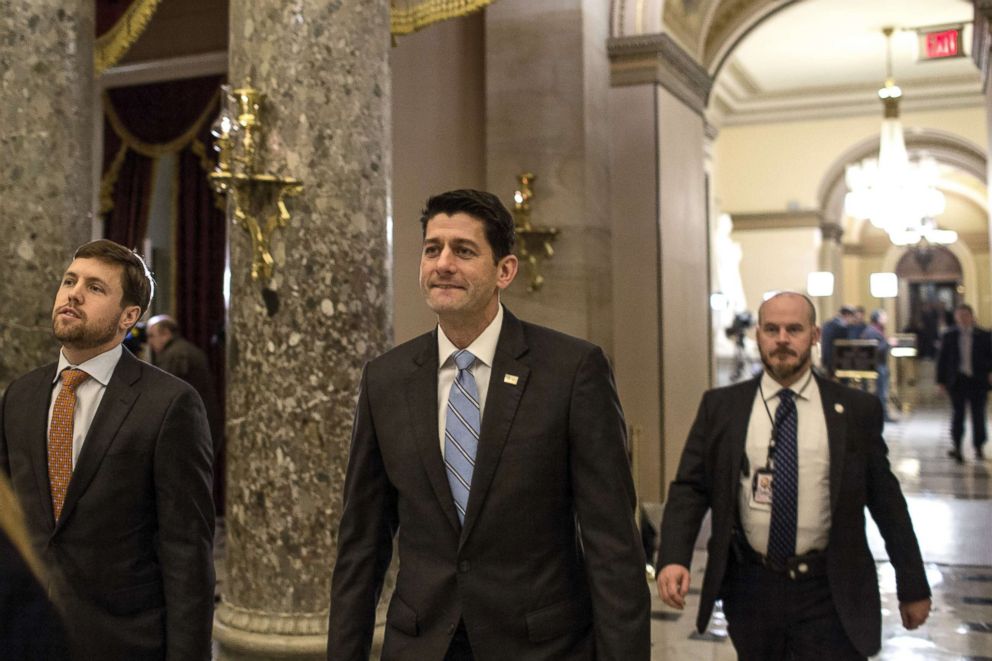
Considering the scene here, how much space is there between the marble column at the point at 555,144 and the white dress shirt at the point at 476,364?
5.00 metres

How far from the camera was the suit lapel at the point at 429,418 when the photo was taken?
83.7 inches

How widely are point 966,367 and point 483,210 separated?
1097cm

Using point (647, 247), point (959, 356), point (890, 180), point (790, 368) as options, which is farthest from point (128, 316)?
point (890, 180)

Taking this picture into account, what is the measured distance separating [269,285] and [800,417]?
1914 millimetres

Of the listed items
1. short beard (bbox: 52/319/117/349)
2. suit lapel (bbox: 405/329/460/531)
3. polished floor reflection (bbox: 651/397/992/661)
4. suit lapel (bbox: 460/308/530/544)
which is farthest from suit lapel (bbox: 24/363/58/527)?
polished floor reflection (bbox: 651/397/992/661)

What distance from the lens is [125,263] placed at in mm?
2537

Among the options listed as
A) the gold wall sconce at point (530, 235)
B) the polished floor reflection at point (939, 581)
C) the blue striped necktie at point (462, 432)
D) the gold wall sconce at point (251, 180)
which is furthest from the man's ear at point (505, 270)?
the gold wall sconce at point (530, 235)

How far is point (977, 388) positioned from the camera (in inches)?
465

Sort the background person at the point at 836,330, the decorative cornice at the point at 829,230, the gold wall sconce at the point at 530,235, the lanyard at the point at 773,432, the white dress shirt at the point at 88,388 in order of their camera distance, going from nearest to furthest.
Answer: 1. the white dress shirt at the point at 88,388
2. the lanyard at the point at 773,432
3. the gold wall sconce at the point at 530,235
4. the background person at the point at 836,330
5. the decorative cornice at the point at 829,230

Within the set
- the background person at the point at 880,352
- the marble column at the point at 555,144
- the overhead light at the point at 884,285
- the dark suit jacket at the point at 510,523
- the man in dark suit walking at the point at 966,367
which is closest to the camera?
the dark suit jacket at the point at 510,523

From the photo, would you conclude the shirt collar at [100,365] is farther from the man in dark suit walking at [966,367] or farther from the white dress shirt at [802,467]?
the man in dark suit walking at [966,367]

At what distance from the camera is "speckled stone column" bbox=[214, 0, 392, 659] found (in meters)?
3.88

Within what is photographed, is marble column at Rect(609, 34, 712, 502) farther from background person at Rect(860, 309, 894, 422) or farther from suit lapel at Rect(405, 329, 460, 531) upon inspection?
background person at Rect(860, 309, 894, 422)

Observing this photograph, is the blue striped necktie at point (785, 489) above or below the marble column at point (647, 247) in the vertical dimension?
below
